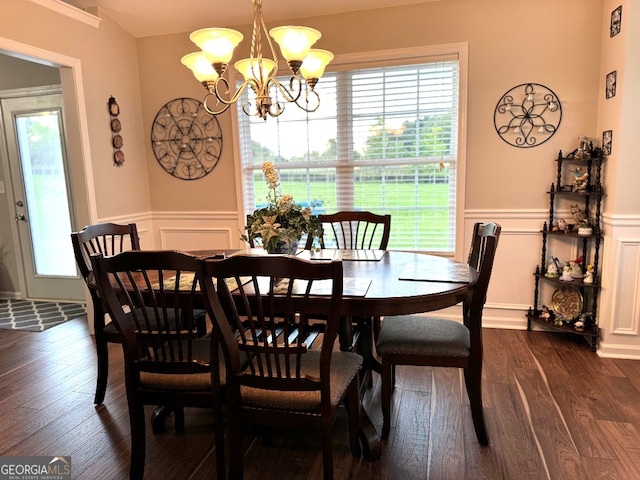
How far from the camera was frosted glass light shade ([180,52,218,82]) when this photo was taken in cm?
221

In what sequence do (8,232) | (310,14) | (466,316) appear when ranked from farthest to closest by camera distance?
(8,232) < (310,14) < (466,316)

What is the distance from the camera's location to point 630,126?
2.73 metres

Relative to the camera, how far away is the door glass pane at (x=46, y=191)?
167 inches

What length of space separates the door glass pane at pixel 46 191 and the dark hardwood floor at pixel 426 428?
170 centimetres

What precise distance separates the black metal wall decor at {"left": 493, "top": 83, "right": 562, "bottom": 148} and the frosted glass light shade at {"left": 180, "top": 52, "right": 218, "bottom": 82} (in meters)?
2.12

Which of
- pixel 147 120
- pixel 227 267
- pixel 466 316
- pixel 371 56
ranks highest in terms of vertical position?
pixel 371 56

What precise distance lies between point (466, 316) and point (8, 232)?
4.68m

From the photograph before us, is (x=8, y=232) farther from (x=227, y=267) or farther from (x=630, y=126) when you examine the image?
(x=630, y=126)

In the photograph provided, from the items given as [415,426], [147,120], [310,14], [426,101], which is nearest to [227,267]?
[415,426]

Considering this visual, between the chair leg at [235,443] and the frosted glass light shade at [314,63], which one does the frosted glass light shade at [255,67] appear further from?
the chair leg at [235,443]

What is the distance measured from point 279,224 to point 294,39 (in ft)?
2.85

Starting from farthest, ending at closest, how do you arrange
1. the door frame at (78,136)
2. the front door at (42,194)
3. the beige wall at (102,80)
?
1. the front door at (42,194)
2. the door frame at (78,136)
3. the beige wall at (102,80)

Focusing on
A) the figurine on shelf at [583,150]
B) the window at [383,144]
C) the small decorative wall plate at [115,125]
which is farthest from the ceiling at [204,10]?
the figurine on shelf at [583,150]

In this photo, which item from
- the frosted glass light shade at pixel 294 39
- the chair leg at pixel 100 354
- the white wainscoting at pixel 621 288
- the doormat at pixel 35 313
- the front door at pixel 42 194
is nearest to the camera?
the frosted glass light shade at pixel 294 39
